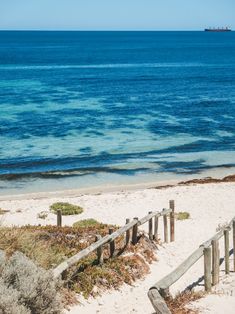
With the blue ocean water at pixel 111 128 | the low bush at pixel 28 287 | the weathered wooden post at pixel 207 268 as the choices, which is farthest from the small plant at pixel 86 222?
the low bush at pixel 28 287

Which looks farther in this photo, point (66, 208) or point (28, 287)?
point (66, 208)

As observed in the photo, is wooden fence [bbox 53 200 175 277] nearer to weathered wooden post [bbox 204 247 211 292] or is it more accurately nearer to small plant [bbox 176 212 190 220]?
weathered wooden post [bbox 204 247 211 292]

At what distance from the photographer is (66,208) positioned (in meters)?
22.4

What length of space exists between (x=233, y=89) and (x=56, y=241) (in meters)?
57.7

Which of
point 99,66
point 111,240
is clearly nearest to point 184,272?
point 111,240

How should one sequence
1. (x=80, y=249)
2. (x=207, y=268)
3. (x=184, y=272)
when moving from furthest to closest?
(x=80, y=249) < (x=207, y=268) < (x=184, y=272)

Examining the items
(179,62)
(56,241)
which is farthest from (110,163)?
(179,62)

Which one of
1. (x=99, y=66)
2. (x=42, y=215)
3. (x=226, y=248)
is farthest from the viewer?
(x=99, y=66)

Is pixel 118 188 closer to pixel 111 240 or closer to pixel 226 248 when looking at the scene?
pixel 226 248

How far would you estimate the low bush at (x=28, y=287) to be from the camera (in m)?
8.11

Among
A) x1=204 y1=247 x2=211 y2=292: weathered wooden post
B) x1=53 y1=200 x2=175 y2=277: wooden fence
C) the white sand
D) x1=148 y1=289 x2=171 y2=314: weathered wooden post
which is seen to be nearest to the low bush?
x1=53 y1=200 x2=175 y2=277: wooden fence

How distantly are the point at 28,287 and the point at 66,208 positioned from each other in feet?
46.2

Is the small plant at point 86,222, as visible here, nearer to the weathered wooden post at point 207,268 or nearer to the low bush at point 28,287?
the weathered wooden post at point 207,268

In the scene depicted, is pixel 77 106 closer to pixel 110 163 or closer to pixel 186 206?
pixel 110 163
